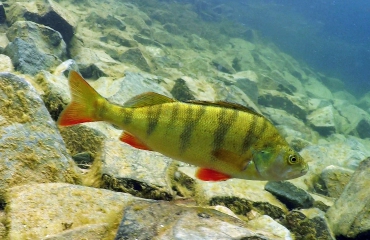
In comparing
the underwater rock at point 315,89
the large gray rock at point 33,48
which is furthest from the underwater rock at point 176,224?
the underwater rock at point 315,89

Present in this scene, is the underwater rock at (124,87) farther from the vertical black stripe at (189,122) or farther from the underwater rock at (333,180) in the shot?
the underwater rock at (333,180)

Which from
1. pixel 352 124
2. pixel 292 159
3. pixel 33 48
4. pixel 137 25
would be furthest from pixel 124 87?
pixel 352 124

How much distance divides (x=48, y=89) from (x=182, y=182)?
85.9 inches

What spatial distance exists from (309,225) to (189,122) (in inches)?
93.9

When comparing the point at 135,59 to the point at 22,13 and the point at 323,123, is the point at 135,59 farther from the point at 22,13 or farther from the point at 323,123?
the point at 323,123

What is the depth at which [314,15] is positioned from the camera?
81375mm

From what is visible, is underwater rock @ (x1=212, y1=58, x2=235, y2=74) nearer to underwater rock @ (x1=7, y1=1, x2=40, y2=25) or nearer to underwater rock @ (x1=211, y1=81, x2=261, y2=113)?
underwater rock @ (x1=211, y1=81, x2=261, y2=113)

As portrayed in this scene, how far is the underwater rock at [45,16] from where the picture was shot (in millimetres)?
9203

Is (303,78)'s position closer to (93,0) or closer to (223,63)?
(223,63)

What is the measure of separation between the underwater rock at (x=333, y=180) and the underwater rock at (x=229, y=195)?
69.6 inches

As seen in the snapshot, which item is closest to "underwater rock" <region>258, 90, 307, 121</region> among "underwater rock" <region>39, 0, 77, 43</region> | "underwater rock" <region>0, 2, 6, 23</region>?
"underwater rock" <region>39, 0, 77, 43</region>

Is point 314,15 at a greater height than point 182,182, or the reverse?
point 314,15

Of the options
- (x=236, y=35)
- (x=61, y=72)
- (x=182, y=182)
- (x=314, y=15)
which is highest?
(x=314, y=15)

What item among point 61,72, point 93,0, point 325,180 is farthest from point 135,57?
point 93,0
